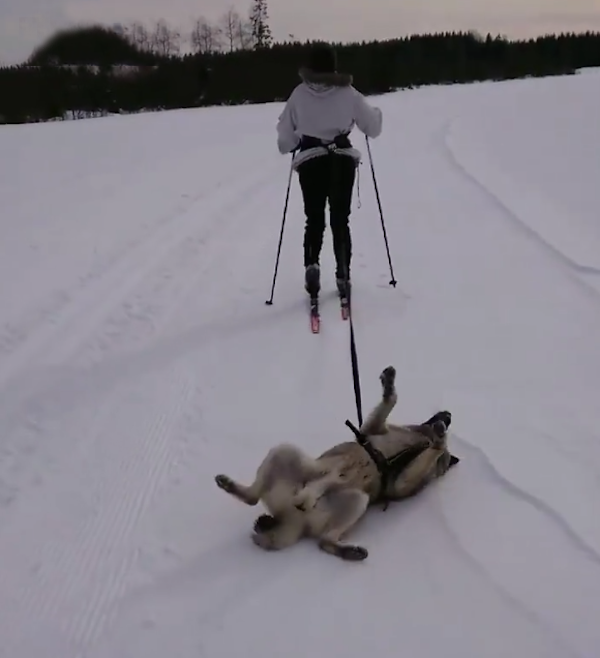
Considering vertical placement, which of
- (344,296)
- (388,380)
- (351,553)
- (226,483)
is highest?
(388,380)

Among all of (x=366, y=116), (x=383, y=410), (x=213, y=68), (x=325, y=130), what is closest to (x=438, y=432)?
(x=383, y=410)

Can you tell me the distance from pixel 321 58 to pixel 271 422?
2.59m

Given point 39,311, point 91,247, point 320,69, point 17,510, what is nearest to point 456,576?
point 17,510

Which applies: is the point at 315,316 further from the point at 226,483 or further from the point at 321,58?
the point at 226,483

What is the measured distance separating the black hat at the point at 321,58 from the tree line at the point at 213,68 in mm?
26733

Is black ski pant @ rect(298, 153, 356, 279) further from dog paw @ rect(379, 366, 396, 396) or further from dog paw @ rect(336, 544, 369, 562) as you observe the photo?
dog paw @ rect(336, 544, 369, 562)

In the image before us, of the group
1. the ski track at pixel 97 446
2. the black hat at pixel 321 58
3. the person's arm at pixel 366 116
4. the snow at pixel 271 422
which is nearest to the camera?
the snow at pixel 271 422

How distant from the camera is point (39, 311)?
5254 millimetres

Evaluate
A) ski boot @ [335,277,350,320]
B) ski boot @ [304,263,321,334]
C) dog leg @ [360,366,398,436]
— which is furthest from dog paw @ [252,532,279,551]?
ski boot @ [335,277,350,320]

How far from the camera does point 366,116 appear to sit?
4.98 metres

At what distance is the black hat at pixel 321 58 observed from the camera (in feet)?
15.2

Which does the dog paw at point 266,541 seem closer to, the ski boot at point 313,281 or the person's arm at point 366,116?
the ski boot at point 313,281

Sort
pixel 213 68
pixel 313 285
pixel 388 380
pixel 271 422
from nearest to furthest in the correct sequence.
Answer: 1. pixel 388 380
2. pixel 271 422
3. pixel 313 285
4. pixel 213 68

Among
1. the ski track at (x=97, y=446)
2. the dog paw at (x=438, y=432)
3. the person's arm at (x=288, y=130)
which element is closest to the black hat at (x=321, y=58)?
the person's arm at (x=288, y=130)
